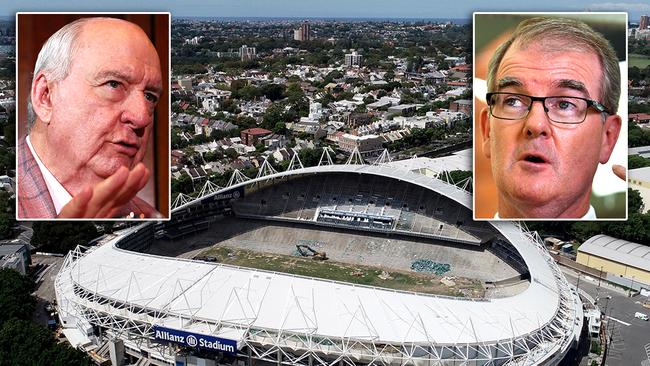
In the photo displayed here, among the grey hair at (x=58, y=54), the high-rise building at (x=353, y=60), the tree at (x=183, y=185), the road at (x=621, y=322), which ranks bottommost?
the road at (x=621, y=322)

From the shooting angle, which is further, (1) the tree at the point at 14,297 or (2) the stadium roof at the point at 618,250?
(2) the stadium roof at the point at 618,250

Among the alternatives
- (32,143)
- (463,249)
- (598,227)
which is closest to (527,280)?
(463,249)

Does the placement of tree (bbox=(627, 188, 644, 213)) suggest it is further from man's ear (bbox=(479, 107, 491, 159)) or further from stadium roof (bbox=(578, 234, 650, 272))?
man's ear (bbox=(479, 107, 491, 159))

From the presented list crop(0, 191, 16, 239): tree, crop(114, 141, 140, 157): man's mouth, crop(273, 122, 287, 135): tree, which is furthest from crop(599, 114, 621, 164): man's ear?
crop(273, 122, 287, 135): tree

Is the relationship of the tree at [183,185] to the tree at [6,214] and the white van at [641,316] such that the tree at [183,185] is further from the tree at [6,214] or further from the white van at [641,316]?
the white van at [641,316]

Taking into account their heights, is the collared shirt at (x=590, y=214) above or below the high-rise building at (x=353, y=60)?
below

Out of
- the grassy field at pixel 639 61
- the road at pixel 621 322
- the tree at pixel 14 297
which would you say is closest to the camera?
the road at pixel 621 322

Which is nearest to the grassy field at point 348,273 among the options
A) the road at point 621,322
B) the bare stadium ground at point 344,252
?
the bare stadium ground at point 344,252
